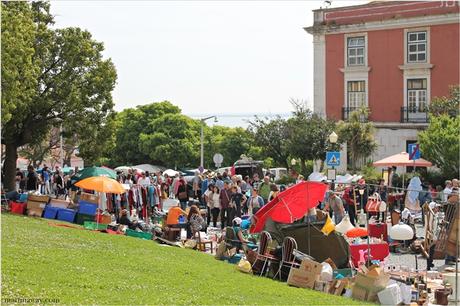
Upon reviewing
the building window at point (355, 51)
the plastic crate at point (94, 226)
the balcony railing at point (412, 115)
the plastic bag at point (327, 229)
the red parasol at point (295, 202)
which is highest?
→ the building window at point (355, 51)

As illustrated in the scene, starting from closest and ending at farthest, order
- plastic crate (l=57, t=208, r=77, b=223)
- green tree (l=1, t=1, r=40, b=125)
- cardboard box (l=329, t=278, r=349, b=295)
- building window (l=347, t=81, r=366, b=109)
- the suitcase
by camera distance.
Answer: cardboard box (l=329, t=278, r=349, b=295) < the suitcase < green tree (l=1, t=1, r=40, b=125) < plastic crate (l=57, t=208, r=77, b=223) < building window (l=347, t=81, r=366, b=109)

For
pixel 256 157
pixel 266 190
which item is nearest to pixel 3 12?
pixel 266 190

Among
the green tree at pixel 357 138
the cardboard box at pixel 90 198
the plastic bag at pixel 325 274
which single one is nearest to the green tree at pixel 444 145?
the green tree at pixel 357 138

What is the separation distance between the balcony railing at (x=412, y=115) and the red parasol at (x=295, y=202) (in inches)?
1259

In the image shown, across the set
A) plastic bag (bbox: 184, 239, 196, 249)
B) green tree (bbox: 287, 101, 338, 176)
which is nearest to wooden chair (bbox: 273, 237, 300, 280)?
plastic bag (bbox: 184, 239, 196, 249)

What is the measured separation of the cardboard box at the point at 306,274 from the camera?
49.9ft

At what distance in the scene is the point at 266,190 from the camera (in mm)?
25359

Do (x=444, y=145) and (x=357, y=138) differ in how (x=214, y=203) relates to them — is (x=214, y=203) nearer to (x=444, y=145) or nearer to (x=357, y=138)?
(x=444, y=145)

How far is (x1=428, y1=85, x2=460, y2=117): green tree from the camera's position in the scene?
42.6 m

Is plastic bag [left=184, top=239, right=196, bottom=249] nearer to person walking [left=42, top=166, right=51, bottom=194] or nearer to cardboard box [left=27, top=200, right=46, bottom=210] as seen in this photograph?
cardboard box [left=27, top=200, right=46, bottom=210]

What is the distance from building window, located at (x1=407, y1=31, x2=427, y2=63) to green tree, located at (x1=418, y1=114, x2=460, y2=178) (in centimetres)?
1245

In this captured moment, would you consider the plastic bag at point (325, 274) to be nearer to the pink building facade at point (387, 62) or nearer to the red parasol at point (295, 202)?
the red parasol at point (295, 202)

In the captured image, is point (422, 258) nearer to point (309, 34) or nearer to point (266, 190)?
point (266, 190)

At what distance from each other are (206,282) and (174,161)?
60.0 meters
